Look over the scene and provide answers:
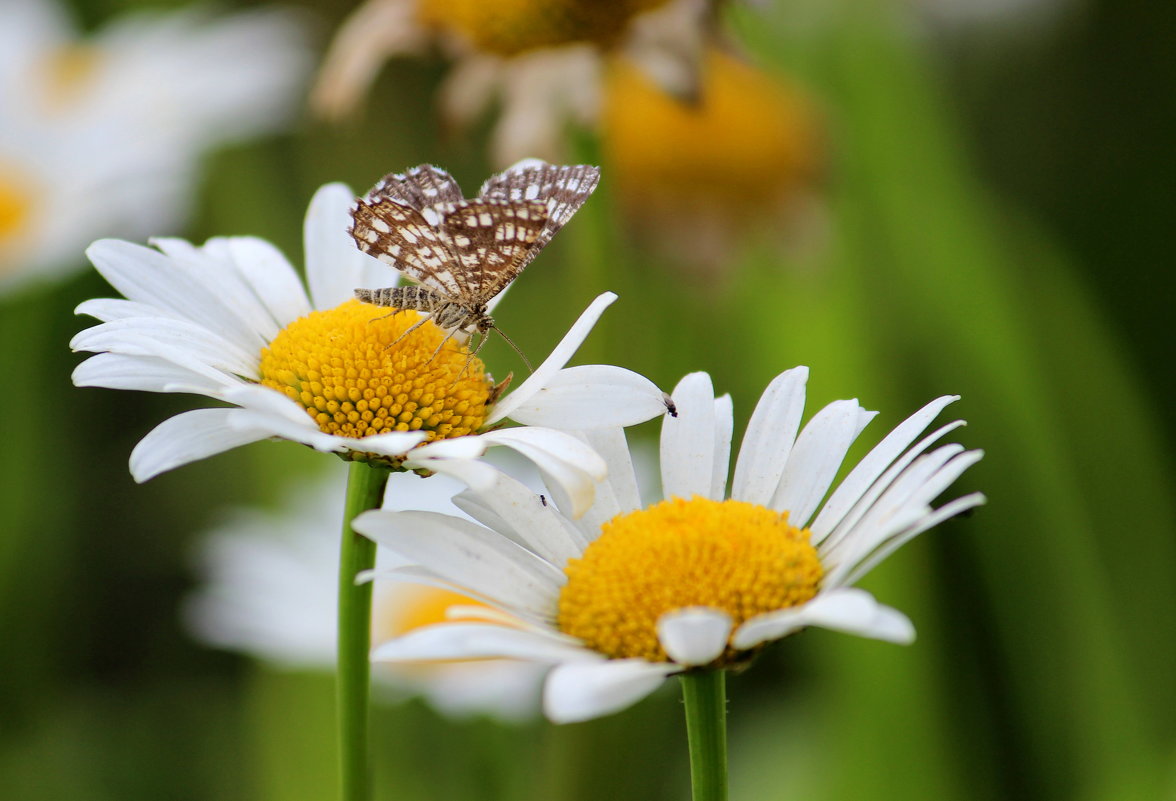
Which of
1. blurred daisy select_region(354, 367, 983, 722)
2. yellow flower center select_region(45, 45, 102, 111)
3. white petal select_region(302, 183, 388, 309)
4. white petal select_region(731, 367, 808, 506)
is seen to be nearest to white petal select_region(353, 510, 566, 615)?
blurred daisy select_region(354, 367, 983, 722)

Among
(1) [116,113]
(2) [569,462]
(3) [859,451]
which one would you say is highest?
(1) [116,113]

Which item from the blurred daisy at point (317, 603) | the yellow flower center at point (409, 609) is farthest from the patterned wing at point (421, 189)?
the yellow flower center at point (409, 609)

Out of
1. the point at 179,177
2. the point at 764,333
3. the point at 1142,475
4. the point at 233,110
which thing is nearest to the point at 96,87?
the point at 233,110

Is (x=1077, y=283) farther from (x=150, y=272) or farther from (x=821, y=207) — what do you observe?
(x=150, y=272)

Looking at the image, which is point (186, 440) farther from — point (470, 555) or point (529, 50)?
point (529, 50)

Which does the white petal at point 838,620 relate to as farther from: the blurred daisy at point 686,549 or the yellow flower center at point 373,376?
the yellow flower center at point 373,376

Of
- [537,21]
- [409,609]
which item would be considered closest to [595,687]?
[537,21]
